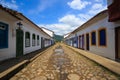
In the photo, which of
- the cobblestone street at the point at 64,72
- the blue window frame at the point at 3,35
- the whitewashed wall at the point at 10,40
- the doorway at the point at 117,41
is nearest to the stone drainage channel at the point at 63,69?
the cobblestone street at the point at 64,72

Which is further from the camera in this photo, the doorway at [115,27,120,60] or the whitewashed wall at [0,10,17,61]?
the doorway at [115,27,120,60]

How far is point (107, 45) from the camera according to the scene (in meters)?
11.2

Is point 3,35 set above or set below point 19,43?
above

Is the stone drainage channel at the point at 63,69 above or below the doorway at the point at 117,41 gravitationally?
below

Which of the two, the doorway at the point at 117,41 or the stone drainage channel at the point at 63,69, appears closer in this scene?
the stone drainage channel at the point at 63,69

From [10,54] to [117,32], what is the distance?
8.20 meters

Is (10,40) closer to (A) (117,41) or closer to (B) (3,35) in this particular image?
(B) (3,35)

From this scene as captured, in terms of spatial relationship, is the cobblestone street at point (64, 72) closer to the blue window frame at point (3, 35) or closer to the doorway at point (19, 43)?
the blue window frame at point (3, 35)

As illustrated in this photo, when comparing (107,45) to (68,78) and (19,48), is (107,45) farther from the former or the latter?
(19,48)

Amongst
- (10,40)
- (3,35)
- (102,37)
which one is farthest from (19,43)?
(102,37)

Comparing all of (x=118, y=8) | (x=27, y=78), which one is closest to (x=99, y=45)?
(x=118, y=8)

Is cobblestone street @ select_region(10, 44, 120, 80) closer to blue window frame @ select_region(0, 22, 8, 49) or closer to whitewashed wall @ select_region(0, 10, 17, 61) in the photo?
whitewashed wall @ select_region(0, 10, 17, 61)

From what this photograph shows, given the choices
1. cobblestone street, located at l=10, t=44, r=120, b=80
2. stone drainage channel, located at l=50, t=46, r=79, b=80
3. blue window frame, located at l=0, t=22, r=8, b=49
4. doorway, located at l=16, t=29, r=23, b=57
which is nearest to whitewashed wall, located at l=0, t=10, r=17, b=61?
blue window frame, located at l=0, t=22, r=8, b=49

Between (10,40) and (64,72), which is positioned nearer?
(64,72)
